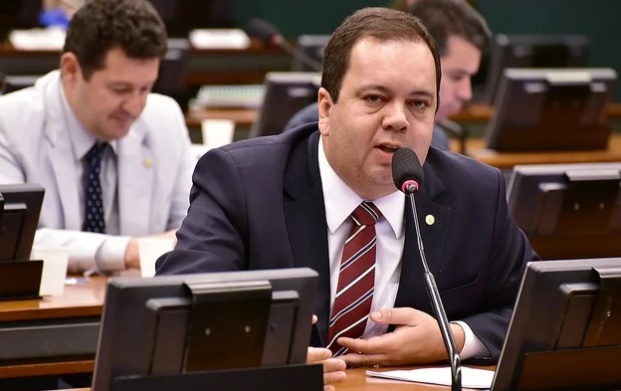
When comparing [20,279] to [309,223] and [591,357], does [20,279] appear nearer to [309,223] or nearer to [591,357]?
[309,223]

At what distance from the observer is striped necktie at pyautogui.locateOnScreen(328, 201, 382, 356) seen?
263 centimetres

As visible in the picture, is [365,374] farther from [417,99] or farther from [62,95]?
[62,95]

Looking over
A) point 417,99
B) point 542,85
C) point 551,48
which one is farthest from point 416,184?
point 551,48

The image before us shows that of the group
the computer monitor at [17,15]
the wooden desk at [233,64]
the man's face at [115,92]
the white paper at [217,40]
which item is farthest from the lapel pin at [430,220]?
the computer monitor at [17,15]

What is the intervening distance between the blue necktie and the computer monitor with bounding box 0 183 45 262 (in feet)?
2.79

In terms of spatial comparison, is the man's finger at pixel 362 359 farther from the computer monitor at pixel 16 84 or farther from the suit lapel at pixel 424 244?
the computer monitor at pixel 16 84

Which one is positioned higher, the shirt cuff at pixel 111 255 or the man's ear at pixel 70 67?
the man's ear at pixel 70 67

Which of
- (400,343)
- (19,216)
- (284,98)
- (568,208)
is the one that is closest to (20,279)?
(19,216)

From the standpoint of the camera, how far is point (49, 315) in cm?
316

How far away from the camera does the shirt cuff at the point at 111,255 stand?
3617 mm

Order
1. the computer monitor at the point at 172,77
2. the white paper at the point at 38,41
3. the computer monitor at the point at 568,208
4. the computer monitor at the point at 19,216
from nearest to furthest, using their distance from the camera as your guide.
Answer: the computer monitor at the point at 19,216, the computer monitor at the point at 568,208, the computer monitor at the point at 172,77, the white paper at the point at 38,41

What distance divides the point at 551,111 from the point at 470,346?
10.7 feet

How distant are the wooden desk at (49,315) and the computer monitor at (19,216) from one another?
0.15 metres

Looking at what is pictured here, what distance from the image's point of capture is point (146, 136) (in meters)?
4.06
